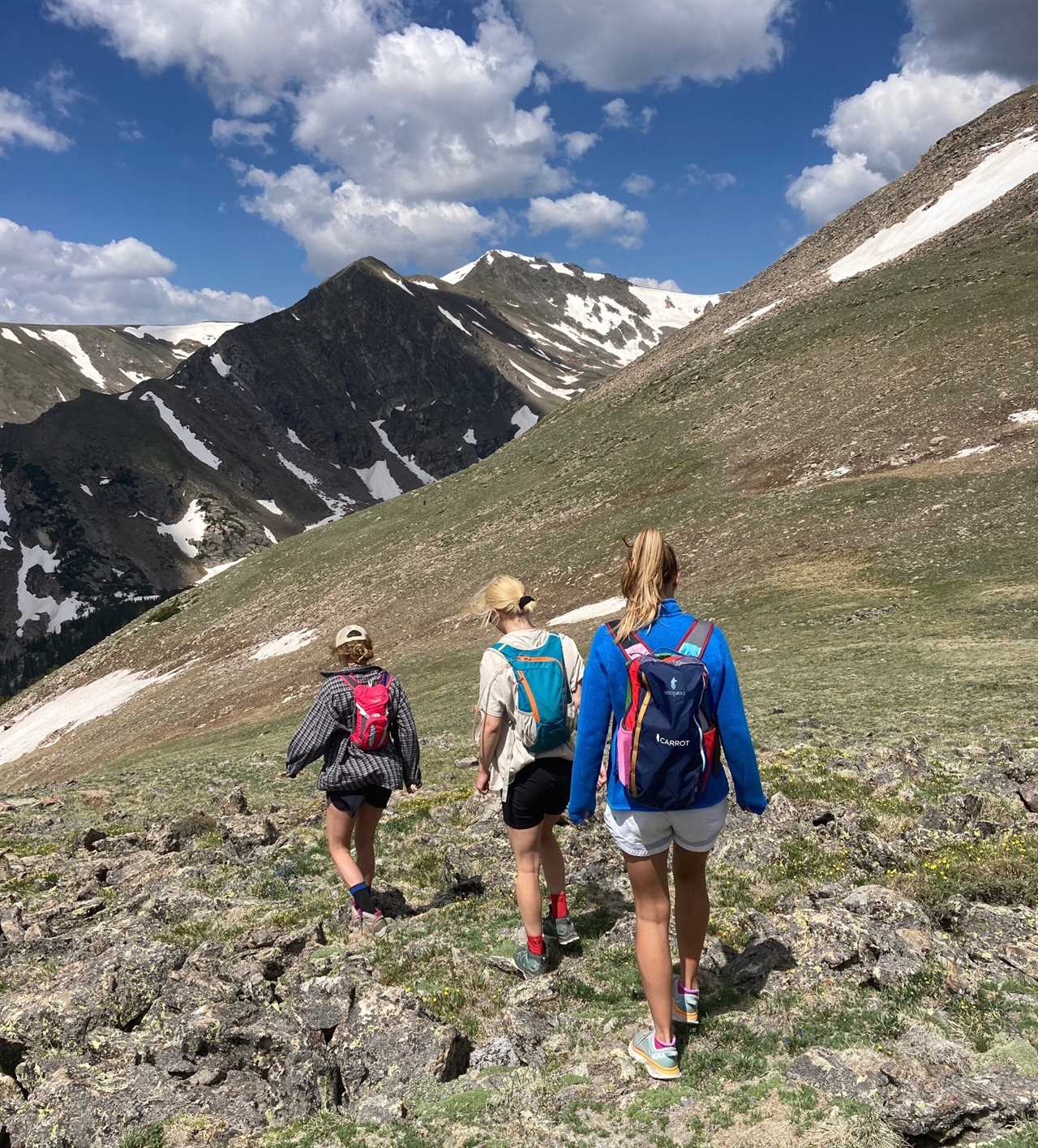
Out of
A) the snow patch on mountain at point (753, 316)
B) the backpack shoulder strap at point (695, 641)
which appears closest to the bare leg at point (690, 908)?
the backpack shoulder strap at point (695, 641)

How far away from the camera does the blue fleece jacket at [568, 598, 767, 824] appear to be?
18.4ft

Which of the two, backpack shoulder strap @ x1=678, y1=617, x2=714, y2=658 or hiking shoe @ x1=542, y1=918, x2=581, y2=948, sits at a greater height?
backpack shoulder strap @ x1=678, y1=617, x2=714, y2=658

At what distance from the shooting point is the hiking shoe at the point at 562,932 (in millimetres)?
7781

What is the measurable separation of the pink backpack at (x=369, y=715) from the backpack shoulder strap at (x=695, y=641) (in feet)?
14.6

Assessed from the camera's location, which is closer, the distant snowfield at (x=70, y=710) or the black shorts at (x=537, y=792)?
the black shorts at (x=537, y=792)

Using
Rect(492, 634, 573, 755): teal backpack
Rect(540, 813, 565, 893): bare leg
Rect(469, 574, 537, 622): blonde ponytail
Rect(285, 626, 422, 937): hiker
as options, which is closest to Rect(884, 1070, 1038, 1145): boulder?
Rect(540, 813, 565, 893): bare leg

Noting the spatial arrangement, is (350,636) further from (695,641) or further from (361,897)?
(695,641)

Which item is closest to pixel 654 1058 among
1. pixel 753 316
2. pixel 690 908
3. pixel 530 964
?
pixel 690 908

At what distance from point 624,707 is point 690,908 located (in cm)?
193

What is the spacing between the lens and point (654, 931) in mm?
5773

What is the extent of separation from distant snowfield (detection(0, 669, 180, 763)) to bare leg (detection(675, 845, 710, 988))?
199ft

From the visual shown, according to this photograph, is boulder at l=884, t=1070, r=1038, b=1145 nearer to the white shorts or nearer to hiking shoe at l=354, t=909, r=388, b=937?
the white shorts

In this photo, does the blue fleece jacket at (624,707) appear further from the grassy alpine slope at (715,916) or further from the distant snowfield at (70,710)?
the distant snowfield at (70,710)

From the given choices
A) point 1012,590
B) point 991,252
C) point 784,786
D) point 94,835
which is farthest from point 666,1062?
point 991,252
